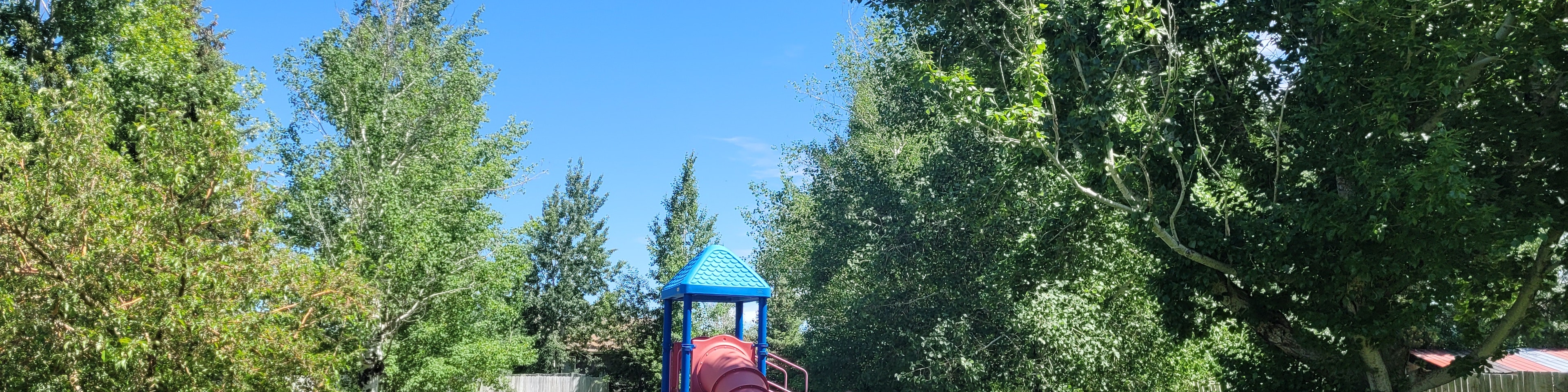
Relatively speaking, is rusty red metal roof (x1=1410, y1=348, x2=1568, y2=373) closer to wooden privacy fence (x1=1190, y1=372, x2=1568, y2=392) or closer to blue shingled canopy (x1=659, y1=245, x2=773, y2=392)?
wooden privacy fence (x1=1190, y1=372, x2=1568, y2=392)

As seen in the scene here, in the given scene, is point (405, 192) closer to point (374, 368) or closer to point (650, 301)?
point (374, 368)

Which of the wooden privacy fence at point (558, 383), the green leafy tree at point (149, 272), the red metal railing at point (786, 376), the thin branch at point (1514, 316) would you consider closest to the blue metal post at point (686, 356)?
the red metal railing at point (786, 376)

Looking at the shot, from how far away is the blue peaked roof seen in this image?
47.6 ft

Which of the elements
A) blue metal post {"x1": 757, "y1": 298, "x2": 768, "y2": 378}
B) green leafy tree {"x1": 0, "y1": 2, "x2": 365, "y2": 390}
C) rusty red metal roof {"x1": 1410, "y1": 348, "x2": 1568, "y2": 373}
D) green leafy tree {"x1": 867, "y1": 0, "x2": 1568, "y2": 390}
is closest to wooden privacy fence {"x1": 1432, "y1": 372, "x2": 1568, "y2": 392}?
rusty red metal roof {"x1": 1410, "y1": 348, "x2": 1568, "y2": 373}

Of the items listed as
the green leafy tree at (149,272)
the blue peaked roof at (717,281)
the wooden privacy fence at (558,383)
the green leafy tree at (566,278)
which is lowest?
the green leafy tree at (149,272)

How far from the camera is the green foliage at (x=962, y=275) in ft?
49.9

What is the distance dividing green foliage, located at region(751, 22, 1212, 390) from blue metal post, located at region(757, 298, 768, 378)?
12.4 feet

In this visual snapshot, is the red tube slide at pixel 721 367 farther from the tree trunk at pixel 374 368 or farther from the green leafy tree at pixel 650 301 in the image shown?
the green leafy tree at pixel 650 301

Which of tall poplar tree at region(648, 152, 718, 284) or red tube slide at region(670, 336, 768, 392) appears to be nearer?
red tube slide at region(670, 336, 768, 392)

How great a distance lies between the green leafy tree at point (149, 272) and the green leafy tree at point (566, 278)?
94.7 ft

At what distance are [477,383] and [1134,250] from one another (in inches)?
660

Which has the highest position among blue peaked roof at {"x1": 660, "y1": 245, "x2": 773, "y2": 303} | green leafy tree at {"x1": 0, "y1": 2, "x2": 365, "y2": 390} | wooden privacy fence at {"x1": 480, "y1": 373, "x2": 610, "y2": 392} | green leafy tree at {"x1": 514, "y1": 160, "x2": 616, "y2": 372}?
green leafy tree at {"x1": 514, "y1": 160, "x2": 616, "y2": 372}

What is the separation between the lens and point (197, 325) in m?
8.23

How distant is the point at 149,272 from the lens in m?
8.37
